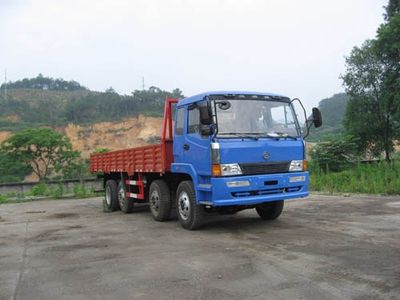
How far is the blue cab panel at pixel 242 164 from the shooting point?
7.92m

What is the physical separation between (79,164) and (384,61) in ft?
107

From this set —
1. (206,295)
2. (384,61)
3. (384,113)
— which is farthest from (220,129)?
(384,113)

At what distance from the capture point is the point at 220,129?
809cm

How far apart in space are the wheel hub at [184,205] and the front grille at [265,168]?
54.2 inches

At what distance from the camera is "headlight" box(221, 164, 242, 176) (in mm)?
7891

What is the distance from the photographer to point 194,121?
861 centimetres

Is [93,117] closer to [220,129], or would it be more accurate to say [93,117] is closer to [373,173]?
[373,173]

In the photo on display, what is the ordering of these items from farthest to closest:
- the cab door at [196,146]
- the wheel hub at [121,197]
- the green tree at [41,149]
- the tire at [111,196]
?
the green tree at [41,149] → the tire at [111,196] → the wheel hub at [121,197] → the cab door at [196,146]

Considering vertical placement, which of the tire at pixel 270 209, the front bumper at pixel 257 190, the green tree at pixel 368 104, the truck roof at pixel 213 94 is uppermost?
the green tree at pixel 368 104

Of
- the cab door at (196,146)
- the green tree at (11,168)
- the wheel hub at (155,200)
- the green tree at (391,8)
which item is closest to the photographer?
the cab door at (196,146)

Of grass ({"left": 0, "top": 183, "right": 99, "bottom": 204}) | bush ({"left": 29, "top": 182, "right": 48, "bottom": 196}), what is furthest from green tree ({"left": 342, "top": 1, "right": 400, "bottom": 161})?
bush ({"left": 29, "top": 182, "right": 48, "bottom": 196})

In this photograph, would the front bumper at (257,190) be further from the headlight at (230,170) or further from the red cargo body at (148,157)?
the red cargo body at (148,157)

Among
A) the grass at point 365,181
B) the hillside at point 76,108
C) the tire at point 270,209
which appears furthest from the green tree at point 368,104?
the hillside at point 76,108

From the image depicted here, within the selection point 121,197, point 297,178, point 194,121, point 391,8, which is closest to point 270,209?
point 297,178
